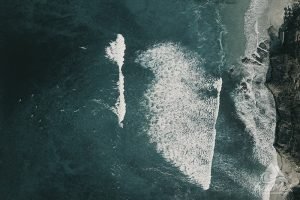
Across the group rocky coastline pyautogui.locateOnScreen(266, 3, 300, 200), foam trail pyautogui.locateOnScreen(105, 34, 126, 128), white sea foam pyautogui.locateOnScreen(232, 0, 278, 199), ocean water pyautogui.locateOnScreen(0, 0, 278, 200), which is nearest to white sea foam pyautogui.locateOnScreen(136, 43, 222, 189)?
ocean water pyautogui.locateOnScreen(0, 0, 278, 200)

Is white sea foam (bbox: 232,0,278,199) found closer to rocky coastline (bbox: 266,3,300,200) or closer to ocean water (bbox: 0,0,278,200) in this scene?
ocean water (bbox: 0,0,278,200)

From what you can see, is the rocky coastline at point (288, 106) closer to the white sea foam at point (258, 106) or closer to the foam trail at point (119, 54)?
the white sea foam at point (258, 106)

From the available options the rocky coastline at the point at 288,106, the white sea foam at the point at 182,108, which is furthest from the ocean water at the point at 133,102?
the rocky coastline at the point at 288,106

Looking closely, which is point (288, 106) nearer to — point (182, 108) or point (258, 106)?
point (258, 106)

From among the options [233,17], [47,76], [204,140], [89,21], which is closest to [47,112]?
[47,76]

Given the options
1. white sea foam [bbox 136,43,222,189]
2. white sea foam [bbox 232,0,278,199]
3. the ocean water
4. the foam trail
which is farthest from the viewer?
the foam trail

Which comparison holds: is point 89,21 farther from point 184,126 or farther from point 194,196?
point 194,196
